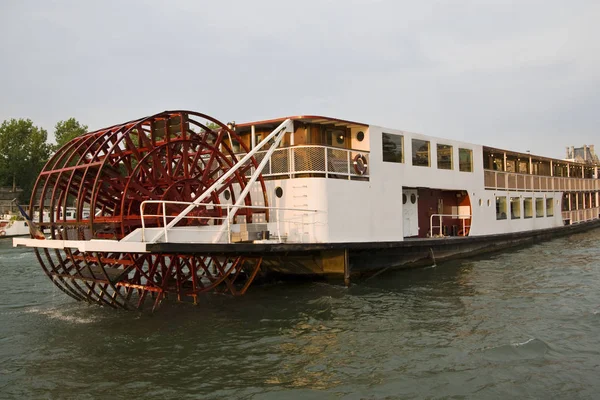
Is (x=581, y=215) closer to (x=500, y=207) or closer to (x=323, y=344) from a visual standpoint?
(x=500, y=207)

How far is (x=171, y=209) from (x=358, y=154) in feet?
15.3

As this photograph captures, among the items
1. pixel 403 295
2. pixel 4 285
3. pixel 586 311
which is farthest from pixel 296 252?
pixel 4 285

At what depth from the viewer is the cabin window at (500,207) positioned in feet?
63.5

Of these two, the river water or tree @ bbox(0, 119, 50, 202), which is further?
tree @ bbox(0, 119, 50, 202)

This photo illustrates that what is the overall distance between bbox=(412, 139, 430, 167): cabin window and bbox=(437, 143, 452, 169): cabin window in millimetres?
743

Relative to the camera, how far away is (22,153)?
5366 centimetres

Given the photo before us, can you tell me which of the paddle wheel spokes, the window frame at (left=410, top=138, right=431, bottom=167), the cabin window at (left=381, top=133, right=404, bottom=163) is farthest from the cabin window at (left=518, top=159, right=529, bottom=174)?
the paddle wheel spokes

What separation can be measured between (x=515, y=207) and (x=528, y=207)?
5.67 ft

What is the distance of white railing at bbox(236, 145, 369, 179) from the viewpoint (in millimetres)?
11859

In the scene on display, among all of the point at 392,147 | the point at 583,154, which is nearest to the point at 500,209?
the point at 392,147

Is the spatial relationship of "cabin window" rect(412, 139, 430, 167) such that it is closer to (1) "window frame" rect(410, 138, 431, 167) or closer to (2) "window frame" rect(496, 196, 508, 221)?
(1) "window frame" rect(410, 138, 431, 167)

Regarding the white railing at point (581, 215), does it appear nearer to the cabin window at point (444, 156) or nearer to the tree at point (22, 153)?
the cabin window at point (444, 156)

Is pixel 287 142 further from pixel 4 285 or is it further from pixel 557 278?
pixel 4 285

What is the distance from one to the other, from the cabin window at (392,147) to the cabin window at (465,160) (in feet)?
11.7
